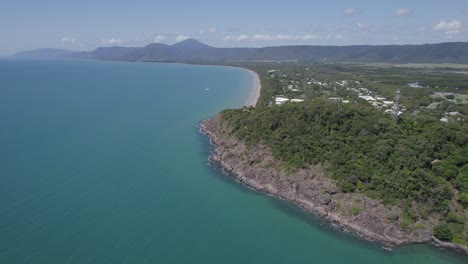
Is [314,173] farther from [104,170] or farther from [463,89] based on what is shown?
[463,89]

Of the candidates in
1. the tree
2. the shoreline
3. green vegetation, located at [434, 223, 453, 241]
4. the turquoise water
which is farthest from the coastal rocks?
the tree

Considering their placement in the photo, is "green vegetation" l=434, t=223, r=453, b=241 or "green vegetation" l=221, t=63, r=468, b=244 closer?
"green vegetation" l=434, t=223, r=453, b=241

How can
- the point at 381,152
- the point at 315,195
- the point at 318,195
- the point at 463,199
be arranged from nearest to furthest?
the point at 463,199 → the point at 318,195 → the point at 315,195 → the point at 381,152

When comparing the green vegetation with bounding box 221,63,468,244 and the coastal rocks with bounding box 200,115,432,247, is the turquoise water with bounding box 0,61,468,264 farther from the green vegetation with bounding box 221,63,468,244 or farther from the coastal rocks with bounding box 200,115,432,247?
the green vegetation with bounding box 221,63,468,244

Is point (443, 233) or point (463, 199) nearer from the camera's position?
point (443, 233)

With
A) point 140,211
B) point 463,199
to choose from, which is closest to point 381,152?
point 463,199

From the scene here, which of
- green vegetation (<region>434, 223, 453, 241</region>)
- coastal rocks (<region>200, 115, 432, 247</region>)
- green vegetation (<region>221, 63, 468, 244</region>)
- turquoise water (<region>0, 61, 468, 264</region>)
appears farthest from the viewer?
green vegetation (<region>221, 63, 468, 244</region>)

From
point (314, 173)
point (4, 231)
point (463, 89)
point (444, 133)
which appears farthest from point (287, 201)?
point (463, 89)

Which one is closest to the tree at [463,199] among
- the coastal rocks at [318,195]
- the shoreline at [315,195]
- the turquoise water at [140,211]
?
the coastal rocks at [318,195]

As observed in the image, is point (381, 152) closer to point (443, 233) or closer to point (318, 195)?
point (318, 195)
